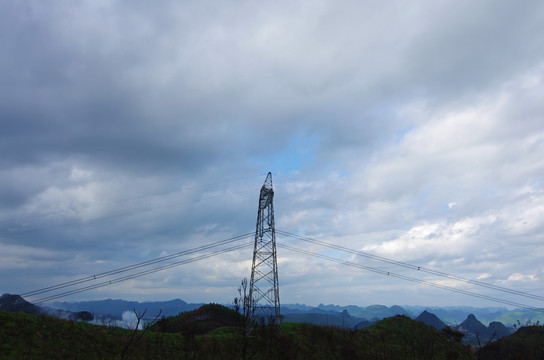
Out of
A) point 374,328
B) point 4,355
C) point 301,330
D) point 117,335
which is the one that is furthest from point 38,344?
point 374,328

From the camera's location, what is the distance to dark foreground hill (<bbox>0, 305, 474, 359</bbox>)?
2883cm

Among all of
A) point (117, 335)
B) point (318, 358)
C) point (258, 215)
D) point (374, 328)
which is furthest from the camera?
point (374, 328)

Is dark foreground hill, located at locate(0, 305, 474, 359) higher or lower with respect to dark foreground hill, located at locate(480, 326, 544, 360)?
higher

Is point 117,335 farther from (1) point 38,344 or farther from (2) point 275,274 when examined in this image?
(2) point 275,274

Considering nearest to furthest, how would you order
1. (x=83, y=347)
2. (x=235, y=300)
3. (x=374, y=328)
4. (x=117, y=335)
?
(x=235, y=300) → (x=83, y=347) → (x=117, y=335) → (x=374, y=328)

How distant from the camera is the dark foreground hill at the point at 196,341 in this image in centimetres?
2883

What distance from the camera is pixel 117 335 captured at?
39.4 metres

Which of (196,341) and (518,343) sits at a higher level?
(196,341)

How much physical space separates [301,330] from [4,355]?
1568 inches

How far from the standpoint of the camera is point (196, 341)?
1618 inches

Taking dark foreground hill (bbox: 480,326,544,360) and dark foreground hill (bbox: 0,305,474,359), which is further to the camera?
dark foreground hill (bbox: 480,326,544,360)

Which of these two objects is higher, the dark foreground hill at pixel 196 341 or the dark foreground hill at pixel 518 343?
the dark foreground hill at pixel 196 341

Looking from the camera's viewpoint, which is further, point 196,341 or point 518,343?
point 518,343

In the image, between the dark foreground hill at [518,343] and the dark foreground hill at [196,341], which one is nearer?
the dark foreground hill at [196,341]
